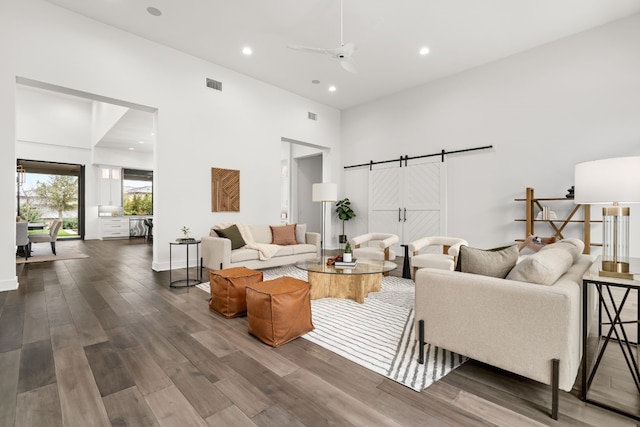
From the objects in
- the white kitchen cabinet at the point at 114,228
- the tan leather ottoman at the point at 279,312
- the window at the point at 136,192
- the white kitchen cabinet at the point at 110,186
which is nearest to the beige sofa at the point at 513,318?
the tan leather ottoman at the point at 279,312

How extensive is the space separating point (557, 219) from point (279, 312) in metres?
5.02

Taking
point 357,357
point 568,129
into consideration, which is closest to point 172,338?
point 357,357

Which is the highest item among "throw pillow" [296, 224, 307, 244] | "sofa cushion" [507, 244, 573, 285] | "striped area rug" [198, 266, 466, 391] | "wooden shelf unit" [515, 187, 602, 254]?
"wooden shelf unit" [515, 187, 602, 254]

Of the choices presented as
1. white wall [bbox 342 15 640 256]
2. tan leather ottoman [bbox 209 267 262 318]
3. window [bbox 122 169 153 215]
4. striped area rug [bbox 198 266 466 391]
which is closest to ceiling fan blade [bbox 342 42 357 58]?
tan leather ottoman [bbox 209 267 262 318]

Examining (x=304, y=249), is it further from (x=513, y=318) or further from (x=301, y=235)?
(x=513, y=318)

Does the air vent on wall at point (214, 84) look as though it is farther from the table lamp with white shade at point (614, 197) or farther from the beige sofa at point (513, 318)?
the table lamp with white shade at point (614, 197)

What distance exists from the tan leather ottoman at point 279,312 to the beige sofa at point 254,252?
2.16m

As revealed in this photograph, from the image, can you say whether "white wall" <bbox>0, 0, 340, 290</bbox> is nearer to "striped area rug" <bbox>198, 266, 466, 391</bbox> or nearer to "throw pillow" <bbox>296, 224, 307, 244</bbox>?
"throw pillow" <bbox>296, 224, 307, 244</bbox>

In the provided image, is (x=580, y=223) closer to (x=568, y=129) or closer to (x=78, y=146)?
(x=568, y=129)

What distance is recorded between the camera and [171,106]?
5.35 meters

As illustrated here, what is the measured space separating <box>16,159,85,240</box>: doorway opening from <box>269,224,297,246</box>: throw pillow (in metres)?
8.60

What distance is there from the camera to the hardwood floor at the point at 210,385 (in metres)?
1.55

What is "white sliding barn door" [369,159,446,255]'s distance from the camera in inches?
261

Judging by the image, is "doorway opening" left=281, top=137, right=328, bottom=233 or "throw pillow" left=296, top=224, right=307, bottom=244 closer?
"throw pillow" left=296, top=224, right=307, bottom=244
